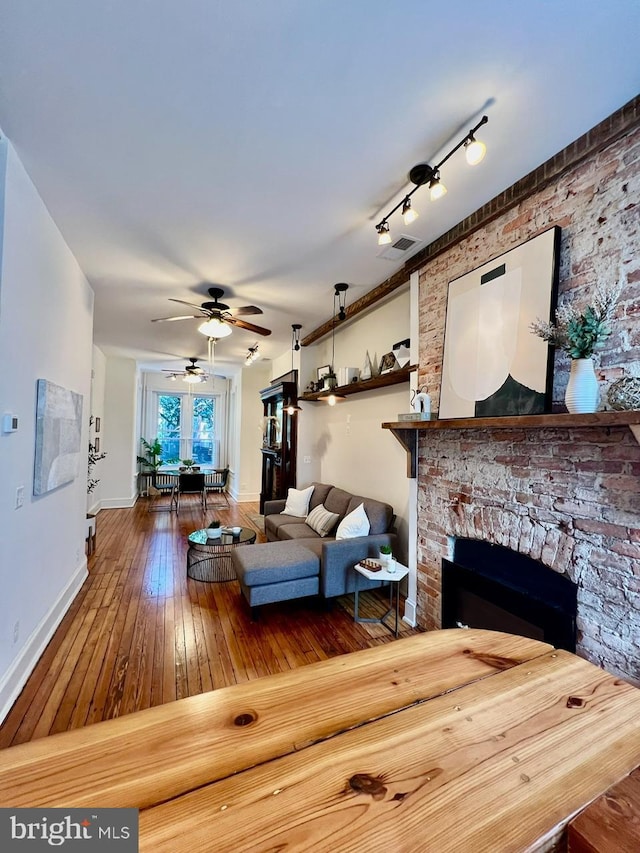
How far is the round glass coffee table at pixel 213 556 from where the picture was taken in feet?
13.1

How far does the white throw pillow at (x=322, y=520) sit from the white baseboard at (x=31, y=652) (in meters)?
2.41

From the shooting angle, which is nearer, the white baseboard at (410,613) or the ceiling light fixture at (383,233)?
the ceiling light fixture at (383,233)

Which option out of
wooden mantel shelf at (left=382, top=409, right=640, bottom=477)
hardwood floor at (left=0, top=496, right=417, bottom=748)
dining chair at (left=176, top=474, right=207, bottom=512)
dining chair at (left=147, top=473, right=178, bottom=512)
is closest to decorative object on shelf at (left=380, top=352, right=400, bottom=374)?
wooden mantel shelf at (left=382, top=409, right=640, bottom=477)

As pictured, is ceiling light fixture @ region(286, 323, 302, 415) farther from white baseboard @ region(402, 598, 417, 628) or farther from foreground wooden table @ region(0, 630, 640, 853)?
foreground wooden table @ region(0, 630, 640, 853)

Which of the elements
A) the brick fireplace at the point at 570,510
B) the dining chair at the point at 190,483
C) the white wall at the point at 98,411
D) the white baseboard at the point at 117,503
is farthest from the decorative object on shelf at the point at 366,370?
the white baseboard at the point at 117,503

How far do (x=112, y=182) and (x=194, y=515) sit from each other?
571cm

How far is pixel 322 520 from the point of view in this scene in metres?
4.16

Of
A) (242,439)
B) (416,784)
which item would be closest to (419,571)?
(416,784)

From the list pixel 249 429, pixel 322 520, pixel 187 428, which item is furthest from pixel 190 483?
pixel 322 520

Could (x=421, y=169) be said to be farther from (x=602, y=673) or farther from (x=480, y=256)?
(x=602, y=673)

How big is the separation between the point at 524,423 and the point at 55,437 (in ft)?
10.5

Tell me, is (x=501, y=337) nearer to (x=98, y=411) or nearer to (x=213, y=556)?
(x=213, y=556)

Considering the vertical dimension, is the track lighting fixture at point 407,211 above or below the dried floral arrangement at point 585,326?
above

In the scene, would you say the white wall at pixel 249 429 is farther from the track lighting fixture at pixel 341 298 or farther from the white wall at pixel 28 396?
the white wall at pixel 28 396
